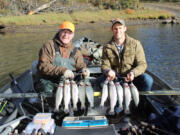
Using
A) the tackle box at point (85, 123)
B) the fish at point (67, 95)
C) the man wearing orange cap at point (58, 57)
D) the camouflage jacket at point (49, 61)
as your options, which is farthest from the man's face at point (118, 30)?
the tackle box at point (85, 123)

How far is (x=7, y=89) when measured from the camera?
4.69 m

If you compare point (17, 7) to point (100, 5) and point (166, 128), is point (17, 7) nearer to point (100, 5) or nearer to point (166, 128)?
point (100, 5)

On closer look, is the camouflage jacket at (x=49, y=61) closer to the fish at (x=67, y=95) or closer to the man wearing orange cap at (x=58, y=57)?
the man wearing orange cap at (x=58, y=57)

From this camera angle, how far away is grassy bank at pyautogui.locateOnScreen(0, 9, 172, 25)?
968 inches

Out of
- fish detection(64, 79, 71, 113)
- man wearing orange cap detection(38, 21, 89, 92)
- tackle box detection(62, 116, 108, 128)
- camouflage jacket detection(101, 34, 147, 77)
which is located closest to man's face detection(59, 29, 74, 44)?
man wearing orange cap detection(38, 21, 89, 92)

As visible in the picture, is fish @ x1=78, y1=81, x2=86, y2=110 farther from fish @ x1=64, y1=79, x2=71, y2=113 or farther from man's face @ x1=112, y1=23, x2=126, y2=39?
man's face @ x1=112, y1=23, x2=126, y2=39

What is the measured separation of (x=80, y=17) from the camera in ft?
92.2

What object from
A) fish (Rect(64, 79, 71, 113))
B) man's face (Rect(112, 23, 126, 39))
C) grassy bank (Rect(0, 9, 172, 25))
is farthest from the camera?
grassy bank (Rect(0, 9, 172, 25))

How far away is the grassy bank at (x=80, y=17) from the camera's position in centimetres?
2458

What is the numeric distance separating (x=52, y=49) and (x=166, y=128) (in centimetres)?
252

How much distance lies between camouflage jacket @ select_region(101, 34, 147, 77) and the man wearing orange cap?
576mm

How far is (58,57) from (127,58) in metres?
1.43

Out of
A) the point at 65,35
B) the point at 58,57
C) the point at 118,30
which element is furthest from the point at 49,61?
the point at 118,30

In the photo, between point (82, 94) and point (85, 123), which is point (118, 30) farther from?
point (85, 123)
